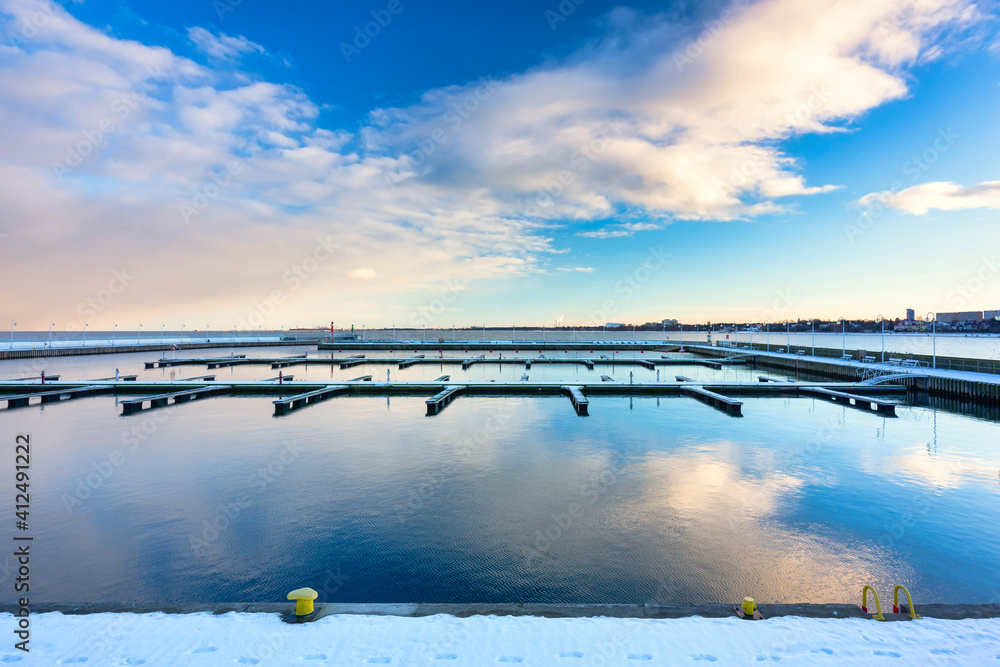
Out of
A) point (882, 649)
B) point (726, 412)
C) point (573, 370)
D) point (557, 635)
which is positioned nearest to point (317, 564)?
point (557, 635)

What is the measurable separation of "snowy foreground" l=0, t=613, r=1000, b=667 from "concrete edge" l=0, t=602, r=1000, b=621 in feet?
0.44

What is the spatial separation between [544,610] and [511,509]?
5799 mm

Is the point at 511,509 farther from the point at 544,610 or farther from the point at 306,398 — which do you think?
the point at 306,398

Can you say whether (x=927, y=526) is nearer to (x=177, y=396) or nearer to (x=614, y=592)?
(x=614, y=592)

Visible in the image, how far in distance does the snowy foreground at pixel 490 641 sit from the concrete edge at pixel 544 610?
13 centimetres

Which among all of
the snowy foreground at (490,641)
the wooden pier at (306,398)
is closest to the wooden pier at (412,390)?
the wooden pier at (306,398)

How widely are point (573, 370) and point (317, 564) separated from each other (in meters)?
38.1

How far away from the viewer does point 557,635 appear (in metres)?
5.87

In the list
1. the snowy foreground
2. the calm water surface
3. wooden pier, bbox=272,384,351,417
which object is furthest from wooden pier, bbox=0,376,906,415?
the snowy foreground

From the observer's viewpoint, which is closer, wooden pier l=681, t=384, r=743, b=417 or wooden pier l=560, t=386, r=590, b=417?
wooden pier l=560, t=386, r=590, b=417

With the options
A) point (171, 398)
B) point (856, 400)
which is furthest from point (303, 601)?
point (856, 400)

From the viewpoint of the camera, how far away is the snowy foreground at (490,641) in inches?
212

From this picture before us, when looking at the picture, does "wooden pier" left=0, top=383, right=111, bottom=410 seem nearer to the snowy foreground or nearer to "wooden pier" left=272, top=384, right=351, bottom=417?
"wooden pier" left=272, top=384, right=351, bottom=417

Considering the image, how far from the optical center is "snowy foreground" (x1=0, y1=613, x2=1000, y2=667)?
538 cm
